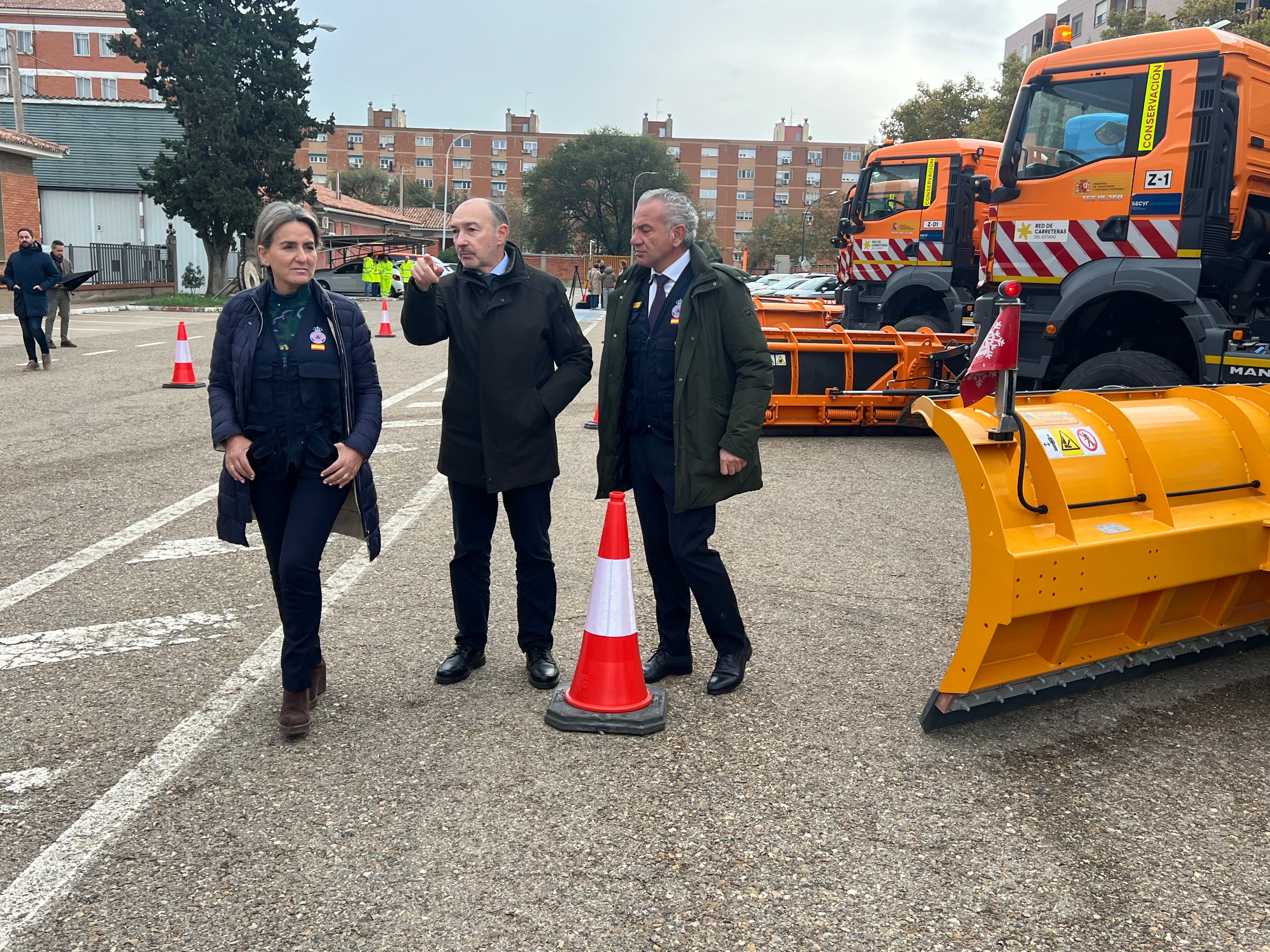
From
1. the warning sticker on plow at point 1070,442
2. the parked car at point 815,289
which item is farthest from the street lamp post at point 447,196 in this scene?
the warning sticker on plow at point 1070,442

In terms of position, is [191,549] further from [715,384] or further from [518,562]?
[715,384]

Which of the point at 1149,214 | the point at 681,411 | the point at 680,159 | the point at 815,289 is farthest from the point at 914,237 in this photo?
the point at 680,159

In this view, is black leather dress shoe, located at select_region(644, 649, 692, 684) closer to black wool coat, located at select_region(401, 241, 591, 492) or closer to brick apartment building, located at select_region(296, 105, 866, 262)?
black wool coat, located at select_region(401, 241, 591, 492)

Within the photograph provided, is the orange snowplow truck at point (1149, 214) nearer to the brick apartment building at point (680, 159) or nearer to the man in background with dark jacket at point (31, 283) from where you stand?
the man in background with dark jacket at point (31, 283)

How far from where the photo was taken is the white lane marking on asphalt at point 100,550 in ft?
17.5

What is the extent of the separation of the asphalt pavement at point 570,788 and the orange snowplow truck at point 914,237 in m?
8.39

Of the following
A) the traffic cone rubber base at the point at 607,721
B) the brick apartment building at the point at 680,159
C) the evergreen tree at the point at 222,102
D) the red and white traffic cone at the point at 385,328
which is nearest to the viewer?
the traffic cone rubber base at the point at 607,721

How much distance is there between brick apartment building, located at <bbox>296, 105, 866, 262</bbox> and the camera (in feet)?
424

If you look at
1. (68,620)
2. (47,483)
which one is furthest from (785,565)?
(47,483)

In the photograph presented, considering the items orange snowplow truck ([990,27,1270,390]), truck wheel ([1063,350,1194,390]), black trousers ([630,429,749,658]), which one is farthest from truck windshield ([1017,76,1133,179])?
black trousers ([630,429,749,658])

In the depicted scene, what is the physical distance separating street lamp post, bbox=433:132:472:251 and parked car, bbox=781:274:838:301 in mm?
17313

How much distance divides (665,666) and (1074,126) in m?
6.81

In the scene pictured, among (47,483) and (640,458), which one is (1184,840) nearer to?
(640,458)

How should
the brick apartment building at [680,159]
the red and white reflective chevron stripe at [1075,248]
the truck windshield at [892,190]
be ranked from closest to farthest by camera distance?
the red and white reflective chevron stripe at [1075,248], the truck windshield at [892,190], the brick apartment building at [680,159]
